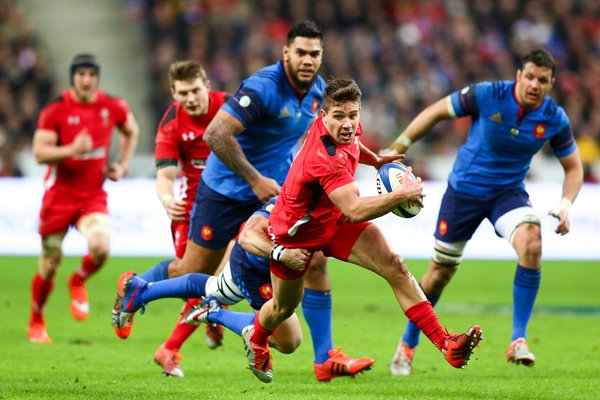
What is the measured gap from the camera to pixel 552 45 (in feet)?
73.7

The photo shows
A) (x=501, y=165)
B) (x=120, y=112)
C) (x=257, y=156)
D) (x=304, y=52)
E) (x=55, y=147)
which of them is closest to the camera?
(x=304, y=52)

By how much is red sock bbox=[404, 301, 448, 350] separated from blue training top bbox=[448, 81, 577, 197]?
2354 mm

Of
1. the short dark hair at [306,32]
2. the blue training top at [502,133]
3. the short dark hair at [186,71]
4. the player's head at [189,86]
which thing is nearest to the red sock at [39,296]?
the player's head at [189,86]

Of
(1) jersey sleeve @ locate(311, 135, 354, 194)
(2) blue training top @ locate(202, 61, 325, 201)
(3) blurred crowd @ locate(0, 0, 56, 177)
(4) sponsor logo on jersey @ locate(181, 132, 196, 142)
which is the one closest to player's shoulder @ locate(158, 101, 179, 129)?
(4) sponsor logo on jersey @ locate(181, 132, 196, 142)

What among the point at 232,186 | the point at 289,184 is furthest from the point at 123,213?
the point at 289,184

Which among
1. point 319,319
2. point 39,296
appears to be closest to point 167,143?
point 319,319

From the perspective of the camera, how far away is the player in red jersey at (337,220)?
6.33 m

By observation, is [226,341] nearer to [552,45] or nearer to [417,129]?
[417,129]

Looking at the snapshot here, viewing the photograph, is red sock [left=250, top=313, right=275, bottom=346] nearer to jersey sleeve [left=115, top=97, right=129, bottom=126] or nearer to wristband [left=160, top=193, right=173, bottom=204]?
wristband [left=160, top=193, right=173, bottom=204]

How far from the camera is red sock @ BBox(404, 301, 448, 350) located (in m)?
6.57

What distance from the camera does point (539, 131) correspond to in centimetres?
864

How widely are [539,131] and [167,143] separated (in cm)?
305

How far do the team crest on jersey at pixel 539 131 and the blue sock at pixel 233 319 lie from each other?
2887 millimetres

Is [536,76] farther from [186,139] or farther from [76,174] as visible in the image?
[76,174]
